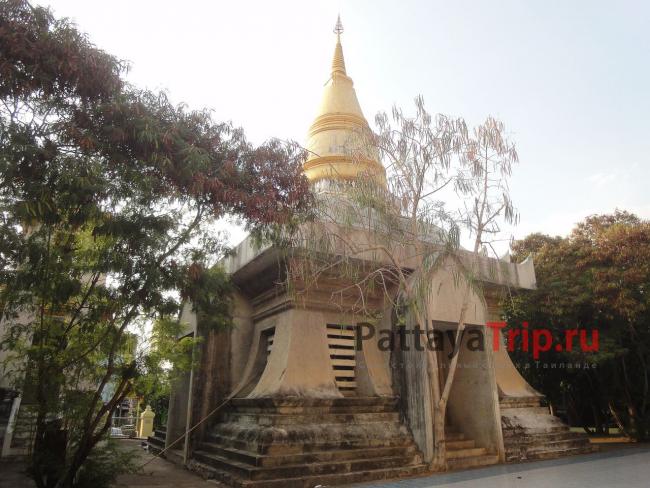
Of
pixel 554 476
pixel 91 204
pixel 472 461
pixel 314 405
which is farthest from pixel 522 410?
pixel 91 204

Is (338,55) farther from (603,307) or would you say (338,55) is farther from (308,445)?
(308,445)

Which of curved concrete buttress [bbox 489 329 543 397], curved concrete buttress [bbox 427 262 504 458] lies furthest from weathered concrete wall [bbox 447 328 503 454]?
curved concrete buttress [bbox 489 329 543 397]

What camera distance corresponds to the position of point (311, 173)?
12.5 meters

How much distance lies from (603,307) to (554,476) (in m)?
5.54

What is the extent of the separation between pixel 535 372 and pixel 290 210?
10.7 m

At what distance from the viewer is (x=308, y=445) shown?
736 centimetres

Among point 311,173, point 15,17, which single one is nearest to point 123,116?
point 15,17

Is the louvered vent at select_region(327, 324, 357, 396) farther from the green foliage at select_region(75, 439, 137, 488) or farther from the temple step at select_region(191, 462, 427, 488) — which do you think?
the green foliage at select_region(75, 439, 137, 488)

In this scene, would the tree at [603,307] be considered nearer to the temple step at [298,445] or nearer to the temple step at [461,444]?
the temple step at [461,444]

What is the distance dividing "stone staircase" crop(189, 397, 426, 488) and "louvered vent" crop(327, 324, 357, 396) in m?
0.97

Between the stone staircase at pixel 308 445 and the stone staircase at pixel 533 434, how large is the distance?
92.4 inches

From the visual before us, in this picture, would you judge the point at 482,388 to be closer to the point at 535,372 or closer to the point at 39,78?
the point at 535,372

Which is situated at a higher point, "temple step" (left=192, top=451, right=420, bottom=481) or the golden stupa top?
the golden stupa top

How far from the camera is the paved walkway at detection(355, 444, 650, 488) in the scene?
6.83 metres
